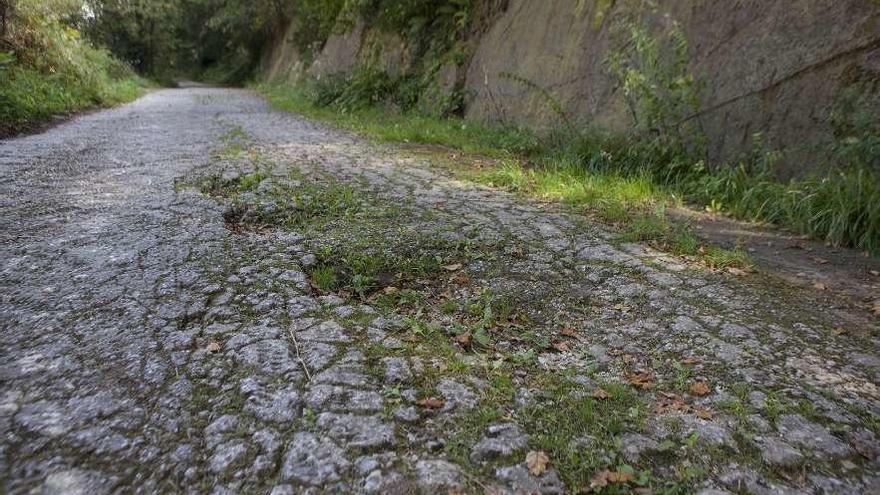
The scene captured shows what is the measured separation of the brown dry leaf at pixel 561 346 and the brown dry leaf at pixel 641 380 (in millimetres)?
270

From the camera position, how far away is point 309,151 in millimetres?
6219

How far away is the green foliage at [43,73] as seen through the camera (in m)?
8.14

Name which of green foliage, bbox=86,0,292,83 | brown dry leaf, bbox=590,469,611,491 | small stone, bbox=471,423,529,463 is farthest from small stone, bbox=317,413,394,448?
green foliage, bbox=86,0,292,83

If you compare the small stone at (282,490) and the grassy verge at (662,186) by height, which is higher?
the grassy verge at (662,186)

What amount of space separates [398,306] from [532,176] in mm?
2941

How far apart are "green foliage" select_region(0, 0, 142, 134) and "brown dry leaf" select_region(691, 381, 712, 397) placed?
8.03 m

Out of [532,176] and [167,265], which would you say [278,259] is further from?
[532,176]

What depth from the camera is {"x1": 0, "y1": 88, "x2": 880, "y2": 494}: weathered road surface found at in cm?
161

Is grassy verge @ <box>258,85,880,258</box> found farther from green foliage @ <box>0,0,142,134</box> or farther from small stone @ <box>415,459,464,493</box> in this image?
green foliage @ <box>0,0,142,134</box>

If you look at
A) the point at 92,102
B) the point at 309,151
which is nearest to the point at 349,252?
the point at 309,151

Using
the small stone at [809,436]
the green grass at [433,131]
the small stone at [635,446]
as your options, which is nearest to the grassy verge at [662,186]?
the green grass at [433,131]

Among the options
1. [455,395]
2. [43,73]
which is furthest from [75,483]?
[43,73]

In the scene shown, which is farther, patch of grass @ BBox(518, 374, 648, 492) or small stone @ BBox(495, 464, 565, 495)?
patch of grass @ BBox(518, 374, 648, 492)

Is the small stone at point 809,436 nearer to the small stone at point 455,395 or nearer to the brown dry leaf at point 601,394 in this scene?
the brown dry leaf at point 601,394
